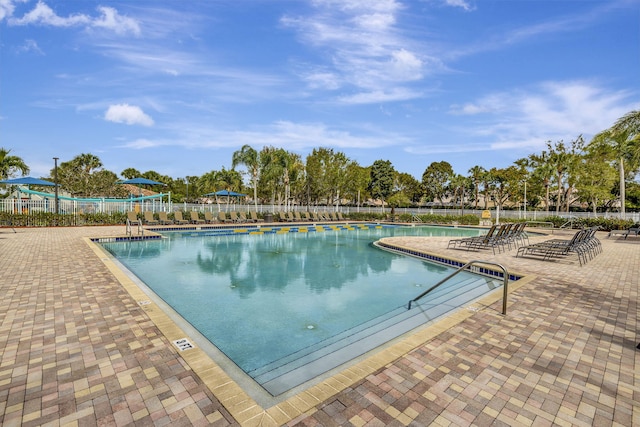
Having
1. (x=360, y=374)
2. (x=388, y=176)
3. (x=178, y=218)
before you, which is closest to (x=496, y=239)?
(x=360, y=374)

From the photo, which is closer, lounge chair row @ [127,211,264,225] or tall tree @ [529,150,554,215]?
lounge chair row @ [127,211,264,225]

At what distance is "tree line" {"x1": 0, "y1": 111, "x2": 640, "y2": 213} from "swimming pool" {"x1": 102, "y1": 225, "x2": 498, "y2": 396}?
A: 18214mm

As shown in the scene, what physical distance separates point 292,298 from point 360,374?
11.2 feet

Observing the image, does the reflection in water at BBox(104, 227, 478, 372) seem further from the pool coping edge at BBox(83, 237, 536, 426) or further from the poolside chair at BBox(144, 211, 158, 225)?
the poolside chair at BBox(144, 211, 158, 225)

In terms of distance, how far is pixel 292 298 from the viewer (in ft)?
19.8

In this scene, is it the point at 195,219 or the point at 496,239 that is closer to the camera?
the point at 496,239

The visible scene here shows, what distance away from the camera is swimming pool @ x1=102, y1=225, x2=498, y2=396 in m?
3.81

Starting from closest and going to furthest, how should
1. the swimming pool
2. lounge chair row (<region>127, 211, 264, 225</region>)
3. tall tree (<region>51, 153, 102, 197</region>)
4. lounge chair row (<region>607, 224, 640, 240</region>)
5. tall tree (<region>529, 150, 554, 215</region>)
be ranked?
the swimming pool
lounge chair row (<region>607, 224, 640, 240</region>)
lounge chair row (<region>127, 211, 264, 225</region>)
tall tree (<region>529, 150, 554, 215</region>)
tall tree (<region>51, 153, 102, 197</region>)

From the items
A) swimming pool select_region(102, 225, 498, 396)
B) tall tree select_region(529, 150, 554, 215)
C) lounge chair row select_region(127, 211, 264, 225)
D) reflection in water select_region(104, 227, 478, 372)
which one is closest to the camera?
swimming pool select_region(102, 225, 498, 396)

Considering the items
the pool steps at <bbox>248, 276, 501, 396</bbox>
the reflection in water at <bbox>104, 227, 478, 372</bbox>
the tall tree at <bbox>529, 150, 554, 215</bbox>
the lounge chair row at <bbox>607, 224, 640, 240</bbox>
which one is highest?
the tall tree at <bbox>529, 150, 554, 215</bbox>

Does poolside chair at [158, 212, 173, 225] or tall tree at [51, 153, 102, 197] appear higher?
tall tree at [51, 153, 102, 197]

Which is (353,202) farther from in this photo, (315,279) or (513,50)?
(315,279)

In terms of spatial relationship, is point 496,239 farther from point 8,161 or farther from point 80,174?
point 80,174

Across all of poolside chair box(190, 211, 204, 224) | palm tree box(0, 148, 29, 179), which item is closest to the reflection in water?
poolside chair box(190, 211, 204, 224)
